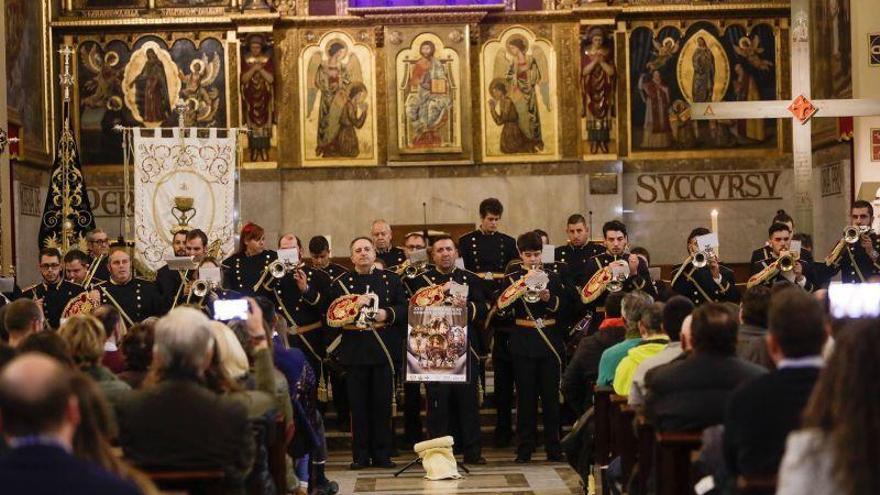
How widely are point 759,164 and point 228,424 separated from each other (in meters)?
16.3

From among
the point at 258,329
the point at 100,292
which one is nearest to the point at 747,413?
the point at 258,329

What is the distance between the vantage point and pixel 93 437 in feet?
14.7

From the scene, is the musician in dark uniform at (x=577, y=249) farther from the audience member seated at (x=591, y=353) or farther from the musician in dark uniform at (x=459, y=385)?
the audience member seated at (x=591, y=353)

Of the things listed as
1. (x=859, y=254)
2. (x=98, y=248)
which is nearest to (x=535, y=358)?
(x=859, y=254)

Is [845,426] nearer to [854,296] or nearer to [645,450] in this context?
[645,450]

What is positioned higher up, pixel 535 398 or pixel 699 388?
pixel 699 388

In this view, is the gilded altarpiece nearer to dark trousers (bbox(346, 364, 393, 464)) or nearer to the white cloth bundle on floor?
dark trousers (bbox(346, 364, 393, 464))

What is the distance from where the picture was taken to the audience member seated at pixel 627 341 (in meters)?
9.33

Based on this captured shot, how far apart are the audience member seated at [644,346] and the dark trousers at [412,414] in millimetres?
5236

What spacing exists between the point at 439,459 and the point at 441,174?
9.55 metres

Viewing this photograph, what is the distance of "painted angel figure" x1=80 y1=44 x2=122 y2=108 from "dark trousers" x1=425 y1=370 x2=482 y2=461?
33.5ft

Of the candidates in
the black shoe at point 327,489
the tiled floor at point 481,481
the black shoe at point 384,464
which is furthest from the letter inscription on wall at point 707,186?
the black shoe at point 327,489

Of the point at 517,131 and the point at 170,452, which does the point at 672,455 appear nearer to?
the point at 170,452

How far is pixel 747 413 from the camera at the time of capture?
5.38 metres
